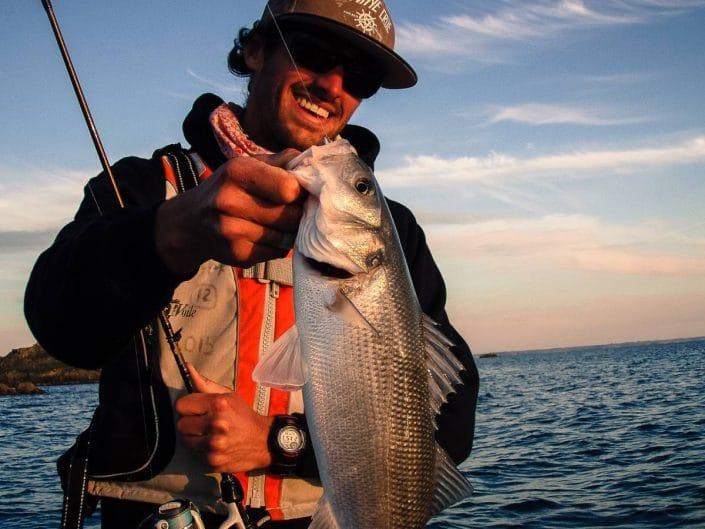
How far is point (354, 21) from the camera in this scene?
377 cm

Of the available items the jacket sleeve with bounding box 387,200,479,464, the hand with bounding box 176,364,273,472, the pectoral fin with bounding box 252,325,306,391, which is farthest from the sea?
the pectoral fin with bounding box 252,325,306,391

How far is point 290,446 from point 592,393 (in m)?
37.4

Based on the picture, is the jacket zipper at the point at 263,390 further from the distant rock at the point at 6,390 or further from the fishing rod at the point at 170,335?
the distant rock at the point at 6,390

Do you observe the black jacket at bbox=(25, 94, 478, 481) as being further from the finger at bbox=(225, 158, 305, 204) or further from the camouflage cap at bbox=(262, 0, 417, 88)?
the camouflage cap at bbox=(262, 0, 417, 88)

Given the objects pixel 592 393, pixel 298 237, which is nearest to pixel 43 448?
pixel 298 237

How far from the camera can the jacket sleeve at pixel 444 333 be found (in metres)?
3.51

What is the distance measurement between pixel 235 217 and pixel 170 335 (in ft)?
3.96

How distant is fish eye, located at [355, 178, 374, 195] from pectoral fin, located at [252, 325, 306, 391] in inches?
23.8

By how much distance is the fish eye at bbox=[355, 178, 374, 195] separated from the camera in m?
2.59

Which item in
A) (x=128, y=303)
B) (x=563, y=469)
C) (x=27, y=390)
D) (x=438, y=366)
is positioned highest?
(x=128, y=303)

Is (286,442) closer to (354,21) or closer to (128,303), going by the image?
(128,303)

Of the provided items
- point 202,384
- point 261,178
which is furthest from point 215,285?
point 261,178

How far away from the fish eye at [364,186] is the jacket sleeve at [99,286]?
766 millimetres

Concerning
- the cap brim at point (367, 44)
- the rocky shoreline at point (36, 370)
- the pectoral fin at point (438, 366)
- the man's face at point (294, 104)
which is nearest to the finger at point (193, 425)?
the pectoral fin at point (438, 366)
